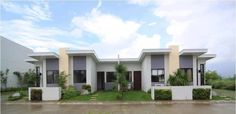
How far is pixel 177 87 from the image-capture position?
17328 millimetres

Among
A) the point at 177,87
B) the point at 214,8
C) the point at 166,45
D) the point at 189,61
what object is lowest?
the point at 177,87

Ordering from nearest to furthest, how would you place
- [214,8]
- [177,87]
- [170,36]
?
[214,8], [177,87], [170,36]

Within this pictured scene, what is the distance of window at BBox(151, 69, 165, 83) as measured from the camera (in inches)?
846

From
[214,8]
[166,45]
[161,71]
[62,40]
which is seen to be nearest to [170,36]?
[166,45]

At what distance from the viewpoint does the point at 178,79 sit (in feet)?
62.4

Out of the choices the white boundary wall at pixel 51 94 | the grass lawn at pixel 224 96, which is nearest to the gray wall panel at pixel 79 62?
the white boundary wall at pixel 51 94

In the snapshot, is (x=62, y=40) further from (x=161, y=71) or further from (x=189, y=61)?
(x=189, y=61)

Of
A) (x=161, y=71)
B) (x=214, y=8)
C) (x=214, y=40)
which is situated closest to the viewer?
(x=214, y=8)

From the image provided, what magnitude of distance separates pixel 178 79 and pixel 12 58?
21.4 m

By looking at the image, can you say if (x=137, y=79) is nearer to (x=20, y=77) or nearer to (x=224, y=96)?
(x=224, y=96)

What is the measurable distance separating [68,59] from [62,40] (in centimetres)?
188

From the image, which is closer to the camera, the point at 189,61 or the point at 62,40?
the point at 189,61

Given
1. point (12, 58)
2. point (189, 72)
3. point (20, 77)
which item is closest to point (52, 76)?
point (189, 72)

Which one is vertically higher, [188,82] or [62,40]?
[62,40]
